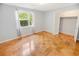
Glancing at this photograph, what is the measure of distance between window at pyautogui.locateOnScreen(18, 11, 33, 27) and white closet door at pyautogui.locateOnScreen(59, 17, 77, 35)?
2.01 meters

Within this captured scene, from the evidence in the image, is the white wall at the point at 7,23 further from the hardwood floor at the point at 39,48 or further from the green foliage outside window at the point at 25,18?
the green foliage outside window at the point at 25,18

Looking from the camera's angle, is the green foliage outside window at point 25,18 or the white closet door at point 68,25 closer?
the green foliage outside window at point 25,18

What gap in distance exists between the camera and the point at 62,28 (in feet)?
13.9

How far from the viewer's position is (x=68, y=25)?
3840 millimetres

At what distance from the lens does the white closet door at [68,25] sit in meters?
3.58

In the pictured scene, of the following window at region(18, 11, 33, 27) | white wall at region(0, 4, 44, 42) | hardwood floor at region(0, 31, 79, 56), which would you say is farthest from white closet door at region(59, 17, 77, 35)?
white wall at region(0, 4, 44, 42)

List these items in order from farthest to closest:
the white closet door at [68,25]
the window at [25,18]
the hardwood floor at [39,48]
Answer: the white closet door at [68,25]
the window at [25,18]
the hardwood floor at [39,48]

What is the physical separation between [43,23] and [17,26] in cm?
220

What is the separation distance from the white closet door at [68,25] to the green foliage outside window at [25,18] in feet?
6.59

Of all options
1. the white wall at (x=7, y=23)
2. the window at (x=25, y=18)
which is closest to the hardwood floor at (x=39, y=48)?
the white wall at (x=7, y=23)

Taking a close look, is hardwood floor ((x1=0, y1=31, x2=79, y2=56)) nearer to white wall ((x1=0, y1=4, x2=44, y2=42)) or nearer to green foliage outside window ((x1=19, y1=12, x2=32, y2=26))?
white wall ((x1=0, y1=4, x2=44, y2=42))

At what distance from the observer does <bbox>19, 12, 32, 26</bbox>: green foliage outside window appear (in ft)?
11.1

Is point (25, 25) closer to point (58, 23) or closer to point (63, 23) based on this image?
point (58, 23)

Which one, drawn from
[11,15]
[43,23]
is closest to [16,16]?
[11,15]
